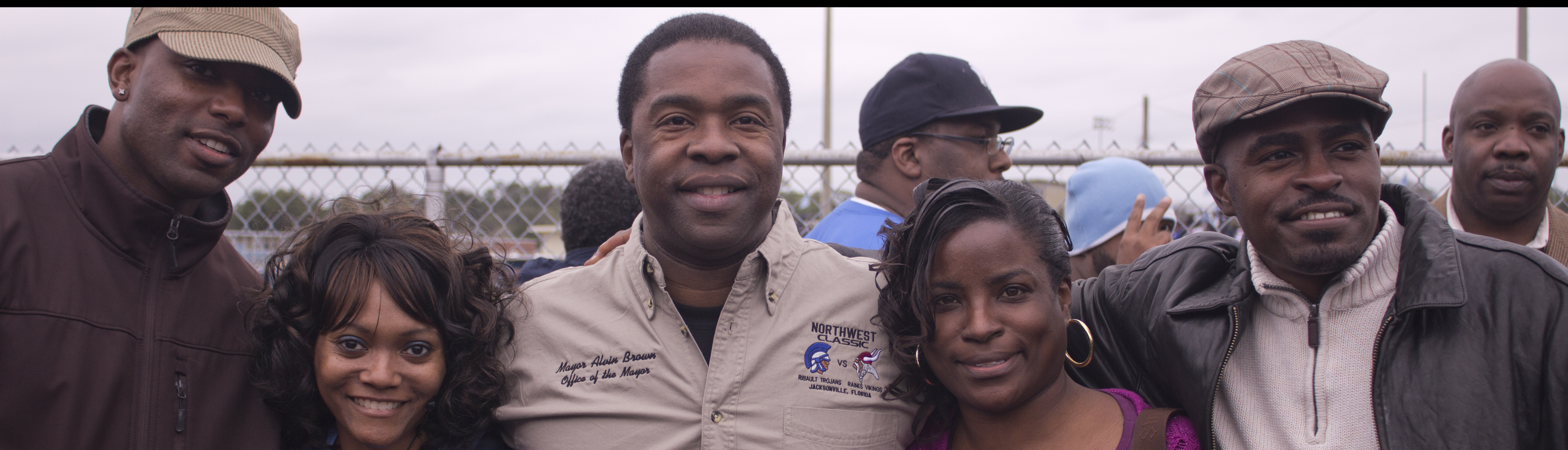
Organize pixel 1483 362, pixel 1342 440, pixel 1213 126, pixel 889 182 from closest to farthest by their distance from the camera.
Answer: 1. pixel 1483 362
2. pixel 1342 440
3. pixel 1213 126
4. pixel 889 182

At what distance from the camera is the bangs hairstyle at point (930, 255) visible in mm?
1898

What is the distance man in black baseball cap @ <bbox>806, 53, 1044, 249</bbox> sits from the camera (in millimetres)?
3158

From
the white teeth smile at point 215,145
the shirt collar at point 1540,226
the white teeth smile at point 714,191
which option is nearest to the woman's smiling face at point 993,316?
the white teeth smile at point 714,191

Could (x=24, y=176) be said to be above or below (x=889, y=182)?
above

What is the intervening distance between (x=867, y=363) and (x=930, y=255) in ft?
0.96

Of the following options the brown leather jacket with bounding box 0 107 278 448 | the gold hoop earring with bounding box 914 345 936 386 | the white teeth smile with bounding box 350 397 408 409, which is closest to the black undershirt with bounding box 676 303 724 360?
the gold hoop earring with bounding box 914 345 936 386

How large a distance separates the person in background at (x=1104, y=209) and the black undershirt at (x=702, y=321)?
1.77 meters

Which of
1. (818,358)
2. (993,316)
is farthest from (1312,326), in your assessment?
(818,358)

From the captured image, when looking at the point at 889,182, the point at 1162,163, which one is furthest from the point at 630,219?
the point at 1162,163

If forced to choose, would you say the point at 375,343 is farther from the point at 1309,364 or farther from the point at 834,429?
the point at 1309,364

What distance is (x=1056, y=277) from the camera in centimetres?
194

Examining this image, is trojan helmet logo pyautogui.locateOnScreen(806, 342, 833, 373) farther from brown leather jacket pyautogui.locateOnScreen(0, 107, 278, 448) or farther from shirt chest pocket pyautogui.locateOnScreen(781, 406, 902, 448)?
brown leather jacket pyautogui.locateOnScreen(0, 107, 278, 448)
